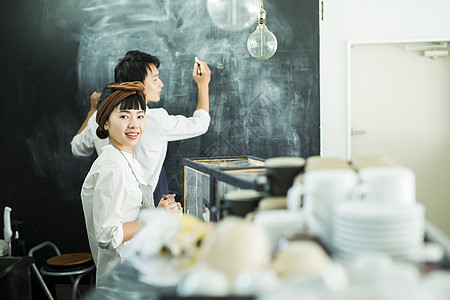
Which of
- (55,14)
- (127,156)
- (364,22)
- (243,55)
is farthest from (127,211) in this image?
(364,22)

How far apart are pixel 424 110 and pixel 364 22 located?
1107mm

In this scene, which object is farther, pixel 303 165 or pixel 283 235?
pixel 303 165

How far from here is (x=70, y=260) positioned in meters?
3.94

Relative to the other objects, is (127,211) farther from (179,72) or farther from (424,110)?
(424,110)

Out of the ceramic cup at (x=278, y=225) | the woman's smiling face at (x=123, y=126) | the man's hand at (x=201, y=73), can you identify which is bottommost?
the ceramic cup at (x=278, y=225)

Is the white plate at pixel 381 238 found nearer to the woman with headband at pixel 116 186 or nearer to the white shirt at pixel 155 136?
the woman with headband at pixel 116 186

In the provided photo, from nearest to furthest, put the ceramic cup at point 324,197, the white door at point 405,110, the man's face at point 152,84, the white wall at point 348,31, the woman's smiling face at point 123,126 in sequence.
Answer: the ceramic cup at point 324,197
the woman's smiling face at point 123,126
the man's face at point 152,84
the white wall at point 348,31
the white door at point 405,110

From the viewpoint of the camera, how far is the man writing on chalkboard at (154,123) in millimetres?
3959

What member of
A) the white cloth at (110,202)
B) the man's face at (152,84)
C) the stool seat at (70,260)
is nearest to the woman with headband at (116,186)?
the white cloth at (110,202)

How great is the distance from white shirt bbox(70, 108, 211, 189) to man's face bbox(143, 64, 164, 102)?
0.42ft

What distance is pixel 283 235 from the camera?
3.72 feet

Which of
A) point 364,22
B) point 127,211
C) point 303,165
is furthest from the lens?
point 364,22

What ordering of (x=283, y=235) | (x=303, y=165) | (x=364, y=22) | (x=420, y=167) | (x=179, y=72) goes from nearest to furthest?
(x=283, y=235)
(x=303, y=165)
(x=179, y=72)
(x=364, y=22)
(x=420, y=167)

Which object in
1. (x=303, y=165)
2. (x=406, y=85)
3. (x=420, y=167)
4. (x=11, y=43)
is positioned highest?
(x=11, y=43)
